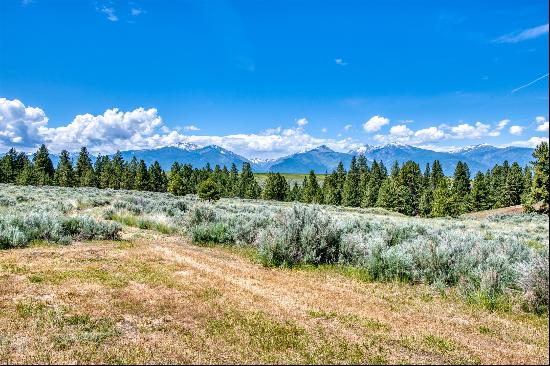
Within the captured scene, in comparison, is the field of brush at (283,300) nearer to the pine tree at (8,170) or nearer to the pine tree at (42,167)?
the pine tree at (42,167)

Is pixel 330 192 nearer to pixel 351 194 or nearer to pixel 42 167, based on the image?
pixel 351 194

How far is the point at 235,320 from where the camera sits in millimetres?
8148

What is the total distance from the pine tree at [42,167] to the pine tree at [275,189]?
48253mm

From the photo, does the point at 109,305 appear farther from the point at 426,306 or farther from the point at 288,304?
the point at 426,306

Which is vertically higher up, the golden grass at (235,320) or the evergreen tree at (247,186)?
the evergreen tree at (247,186)

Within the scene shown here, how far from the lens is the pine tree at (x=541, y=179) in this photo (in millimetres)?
3986

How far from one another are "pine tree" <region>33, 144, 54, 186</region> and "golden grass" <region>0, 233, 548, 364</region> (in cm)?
8894

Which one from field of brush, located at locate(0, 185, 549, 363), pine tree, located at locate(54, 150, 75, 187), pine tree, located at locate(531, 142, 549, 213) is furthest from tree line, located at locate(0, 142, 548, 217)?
pine tree, located at locate(531, 142, 549, 213)

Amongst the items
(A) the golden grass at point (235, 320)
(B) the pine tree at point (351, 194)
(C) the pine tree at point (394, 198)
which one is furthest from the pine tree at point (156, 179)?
(A) the golden grass at point (235, 320)

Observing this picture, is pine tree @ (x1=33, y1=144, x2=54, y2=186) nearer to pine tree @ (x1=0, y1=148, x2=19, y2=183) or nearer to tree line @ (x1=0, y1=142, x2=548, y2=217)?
tree line @ (x1=0, y1=142, x2=548, y2=217)

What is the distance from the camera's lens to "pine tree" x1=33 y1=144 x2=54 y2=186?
91.1 metres

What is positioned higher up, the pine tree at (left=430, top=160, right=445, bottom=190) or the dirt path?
the pine tree at (left=430, top=160, right=445, bottom=190)

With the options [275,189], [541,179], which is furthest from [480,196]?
[541,179]

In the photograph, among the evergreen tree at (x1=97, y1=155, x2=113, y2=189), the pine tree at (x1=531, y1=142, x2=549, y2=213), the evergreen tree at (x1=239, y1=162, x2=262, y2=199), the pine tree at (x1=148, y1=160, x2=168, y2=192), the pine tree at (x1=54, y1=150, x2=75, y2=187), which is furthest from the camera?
the evergreen tree at (x1=239, y1=162, x2=262, y2=199)
